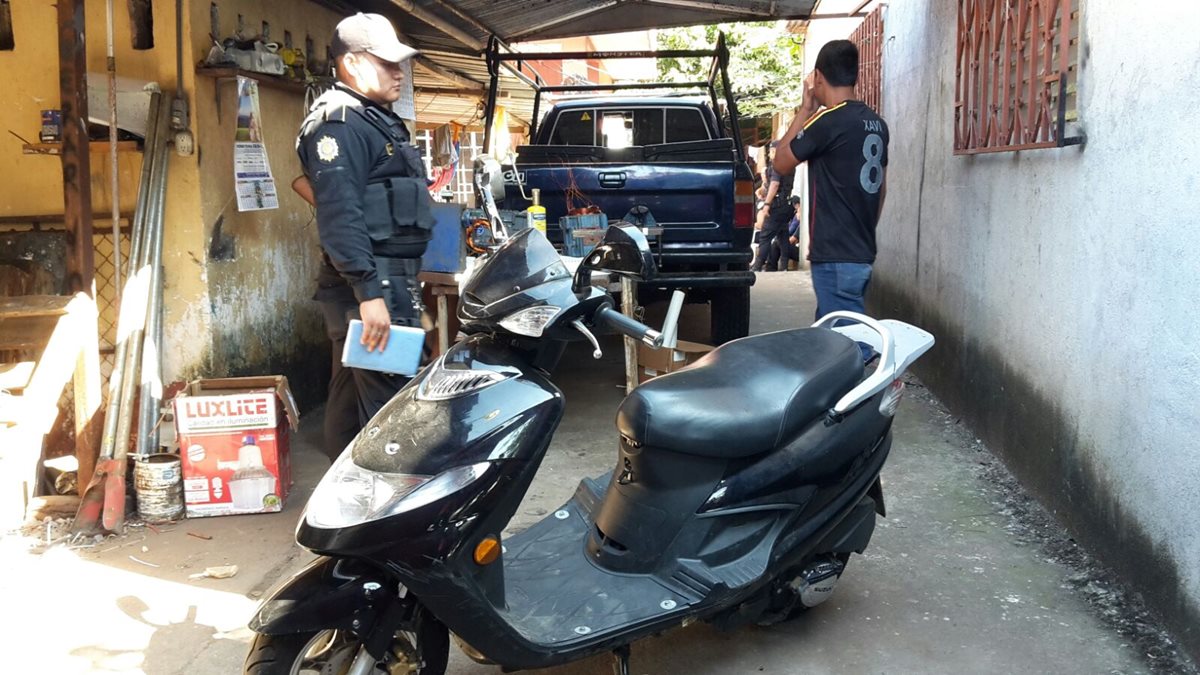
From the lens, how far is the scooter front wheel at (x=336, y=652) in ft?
7.22

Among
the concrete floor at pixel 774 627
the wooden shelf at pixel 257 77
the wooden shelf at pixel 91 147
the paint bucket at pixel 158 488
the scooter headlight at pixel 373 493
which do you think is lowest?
the concrete floor at pixel 774 627

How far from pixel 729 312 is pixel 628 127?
5.79 ft

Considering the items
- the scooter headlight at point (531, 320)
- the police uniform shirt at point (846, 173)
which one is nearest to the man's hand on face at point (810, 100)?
the police uniform shirt at point (846, 173)

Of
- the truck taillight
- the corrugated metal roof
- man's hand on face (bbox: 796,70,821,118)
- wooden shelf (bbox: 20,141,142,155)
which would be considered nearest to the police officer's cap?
wooden shelf (bbox: 20,141,142,155)

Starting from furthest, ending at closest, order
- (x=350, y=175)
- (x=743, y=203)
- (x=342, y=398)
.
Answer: (x=743, y=203) → (x=342, y=398) → (x=350, y=175)

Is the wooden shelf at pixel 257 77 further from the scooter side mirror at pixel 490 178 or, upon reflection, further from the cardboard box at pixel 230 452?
the cardboard box at pixel 230 452

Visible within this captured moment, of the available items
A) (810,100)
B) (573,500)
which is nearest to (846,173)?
(810,100)

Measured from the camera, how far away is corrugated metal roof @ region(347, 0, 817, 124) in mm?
6914

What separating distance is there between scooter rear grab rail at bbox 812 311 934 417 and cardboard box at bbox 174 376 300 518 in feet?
8.10

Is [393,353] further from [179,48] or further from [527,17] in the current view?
[527,17]

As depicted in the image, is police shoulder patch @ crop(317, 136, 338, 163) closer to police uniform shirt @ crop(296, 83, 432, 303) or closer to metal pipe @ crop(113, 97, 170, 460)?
police uniform shirt @ crop(296, 83, 432, 303)

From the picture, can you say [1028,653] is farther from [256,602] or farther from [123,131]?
[123,131]

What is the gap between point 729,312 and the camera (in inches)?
272

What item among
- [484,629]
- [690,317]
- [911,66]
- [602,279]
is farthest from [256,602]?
[690,317]
